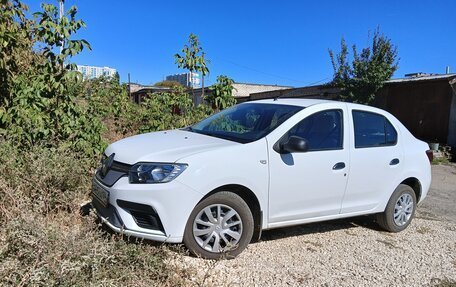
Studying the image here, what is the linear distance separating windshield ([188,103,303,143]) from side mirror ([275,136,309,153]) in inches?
8.9

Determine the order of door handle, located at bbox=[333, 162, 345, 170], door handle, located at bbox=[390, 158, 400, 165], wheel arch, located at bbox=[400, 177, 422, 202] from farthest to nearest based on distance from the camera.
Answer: wheel arch, located at bbox=[400, 177, 422, 202] → door handle, located at bbox=[390, 158, 400, 165] → door handle, located at bbox=[333, 162, 345, 170]

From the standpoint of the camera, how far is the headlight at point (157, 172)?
Result: 370 cm

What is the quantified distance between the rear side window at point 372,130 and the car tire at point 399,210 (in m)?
0.69

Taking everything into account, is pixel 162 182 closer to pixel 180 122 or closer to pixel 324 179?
pixel 324 179

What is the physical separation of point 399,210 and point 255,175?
2.56 metres

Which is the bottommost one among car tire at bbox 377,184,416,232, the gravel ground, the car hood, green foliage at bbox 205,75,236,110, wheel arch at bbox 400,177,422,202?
the gravel ground

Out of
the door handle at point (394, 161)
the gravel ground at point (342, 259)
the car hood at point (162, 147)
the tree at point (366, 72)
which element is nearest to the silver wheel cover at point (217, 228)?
the gravel ground at point (342, 259)

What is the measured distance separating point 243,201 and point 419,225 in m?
3.30

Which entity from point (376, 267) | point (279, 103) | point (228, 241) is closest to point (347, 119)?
point (279, 103)

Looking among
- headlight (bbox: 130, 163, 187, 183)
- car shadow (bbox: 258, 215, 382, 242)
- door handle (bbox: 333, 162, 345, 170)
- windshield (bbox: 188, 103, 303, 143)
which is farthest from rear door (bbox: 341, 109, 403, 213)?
headlight (bbox: 130, 163, 187, 183)

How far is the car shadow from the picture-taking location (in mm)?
4980

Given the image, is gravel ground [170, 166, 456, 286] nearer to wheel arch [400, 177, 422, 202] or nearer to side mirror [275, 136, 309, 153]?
wheel arch [400, 177, 422, 202]

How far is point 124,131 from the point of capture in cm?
938

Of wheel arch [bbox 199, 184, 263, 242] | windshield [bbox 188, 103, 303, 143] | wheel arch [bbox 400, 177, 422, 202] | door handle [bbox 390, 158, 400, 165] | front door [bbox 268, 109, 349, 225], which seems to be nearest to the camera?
wheel arch [bbox 199, 184, 263, 242]
